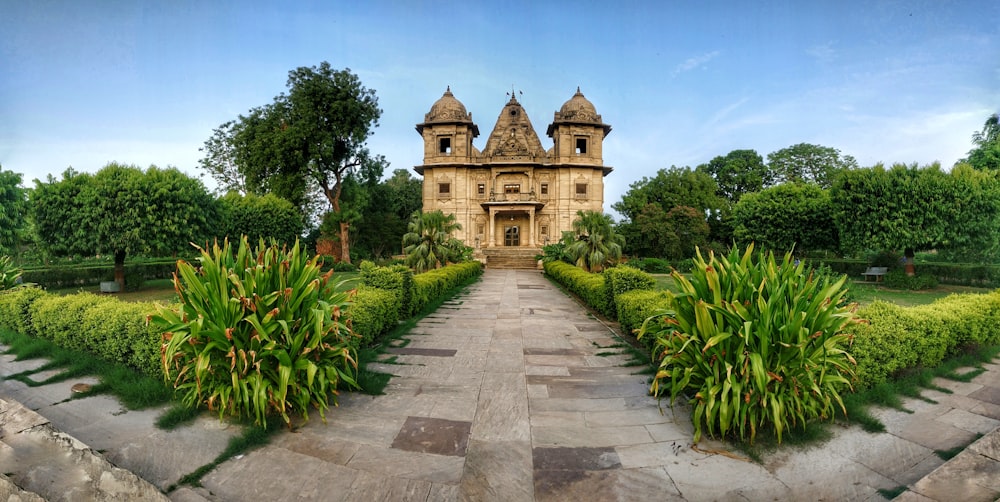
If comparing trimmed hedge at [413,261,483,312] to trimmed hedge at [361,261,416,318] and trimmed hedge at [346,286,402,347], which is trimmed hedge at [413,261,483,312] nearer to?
trimmed hedge at [361,261,416,318]

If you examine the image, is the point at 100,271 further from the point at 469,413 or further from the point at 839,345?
the point at 839,345

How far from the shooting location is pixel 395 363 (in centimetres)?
580

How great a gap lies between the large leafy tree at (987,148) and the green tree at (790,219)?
18.9 ft

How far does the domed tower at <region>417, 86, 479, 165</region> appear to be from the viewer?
3475 centimetres

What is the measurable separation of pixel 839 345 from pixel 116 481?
18.4 ft

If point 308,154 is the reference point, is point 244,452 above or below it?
below

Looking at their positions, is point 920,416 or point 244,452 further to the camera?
point 920,416

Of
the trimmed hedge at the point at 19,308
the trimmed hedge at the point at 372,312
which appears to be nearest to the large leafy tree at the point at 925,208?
the trimmed hedge at the point at 372,312

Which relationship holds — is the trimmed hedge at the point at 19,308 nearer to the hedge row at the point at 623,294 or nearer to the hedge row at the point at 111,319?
the hedge row at the point at 111,319

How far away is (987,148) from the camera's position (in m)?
21.5

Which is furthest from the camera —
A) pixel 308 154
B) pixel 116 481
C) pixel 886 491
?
pixel 308 154

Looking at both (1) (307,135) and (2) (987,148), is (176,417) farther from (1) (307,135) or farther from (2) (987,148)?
(2) (987,148)

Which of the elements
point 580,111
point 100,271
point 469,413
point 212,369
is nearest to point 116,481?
point 212,369

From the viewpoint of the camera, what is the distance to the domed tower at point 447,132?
34.8m
